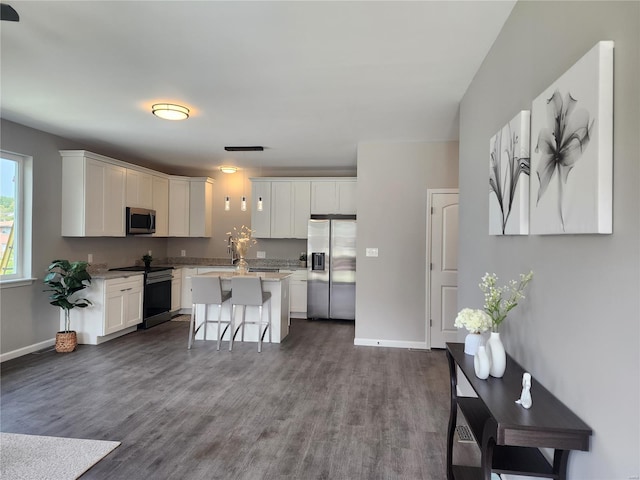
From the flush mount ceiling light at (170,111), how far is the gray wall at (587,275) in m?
2.86

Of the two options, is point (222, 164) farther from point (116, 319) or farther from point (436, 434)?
point (436, 434)

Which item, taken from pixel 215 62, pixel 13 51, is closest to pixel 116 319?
pixel 13 51

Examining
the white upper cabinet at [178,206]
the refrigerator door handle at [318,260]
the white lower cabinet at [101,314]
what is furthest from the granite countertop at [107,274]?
the refrigerator door handle at [318,260]

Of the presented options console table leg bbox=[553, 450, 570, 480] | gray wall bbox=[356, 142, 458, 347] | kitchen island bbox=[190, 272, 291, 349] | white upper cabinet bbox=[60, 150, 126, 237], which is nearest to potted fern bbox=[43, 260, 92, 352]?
white upper cabinet bbox=[60, 150, 126, 237]

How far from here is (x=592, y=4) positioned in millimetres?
1298

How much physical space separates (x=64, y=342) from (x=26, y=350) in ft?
1.30

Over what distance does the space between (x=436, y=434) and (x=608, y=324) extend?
1.97m

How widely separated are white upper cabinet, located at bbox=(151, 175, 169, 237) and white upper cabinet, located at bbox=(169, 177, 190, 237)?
0.09 m

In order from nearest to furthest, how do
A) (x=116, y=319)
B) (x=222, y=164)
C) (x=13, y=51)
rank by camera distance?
(x=13, y=51) → (x=116, y=319) → (x=222, y=164)

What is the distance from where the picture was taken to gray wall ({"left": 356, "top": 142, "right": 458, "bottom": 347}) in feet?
16.1

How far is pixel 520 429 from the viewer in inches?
49.1

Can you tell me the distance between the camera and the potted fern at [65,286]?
446cm

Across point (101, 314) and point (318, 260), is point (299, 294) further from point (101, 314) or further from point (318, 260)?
point (101, 314)

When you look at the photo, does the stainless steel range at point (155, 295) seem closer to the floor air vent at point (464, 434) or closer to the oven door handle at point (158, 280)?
the oven door handle at point (158, 280)
